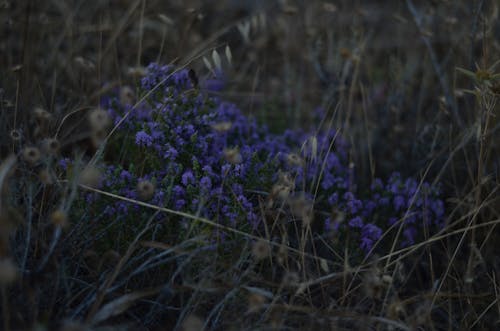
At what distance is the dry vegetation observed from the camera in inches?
71.3

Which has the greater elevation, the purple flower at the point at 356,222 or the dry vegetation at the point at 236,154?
the dry vegetation at the point at 236,154

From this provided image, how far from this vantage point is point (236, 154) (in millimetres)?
1827

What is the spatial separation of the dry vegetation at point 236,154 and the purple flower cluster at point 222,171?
0.11 metres

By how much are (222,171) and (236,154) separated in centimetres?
39

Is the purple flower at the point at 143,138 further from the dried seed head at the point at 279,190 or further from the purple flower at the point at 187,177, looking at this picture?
the dried seed head at the point at 279,190

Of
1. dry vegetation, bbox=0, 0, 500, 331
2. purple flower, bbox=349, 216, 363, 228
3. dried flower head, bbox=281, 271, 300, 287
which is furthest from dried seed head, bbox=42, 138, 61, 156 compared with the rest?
purple flower, bbox=349, 216, 363, 228

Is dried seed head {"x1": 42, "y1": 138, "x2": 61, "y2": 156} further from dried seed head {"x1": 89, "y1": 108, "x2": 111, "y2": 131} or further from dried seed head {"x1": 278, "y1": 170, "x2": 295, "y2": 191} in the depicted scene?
dried seed head {"x1": 278, "y1": 170, "x2": 295, "y2": 191}

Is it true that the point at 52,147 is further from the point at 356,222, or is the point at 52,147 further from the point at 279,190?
the point at 356,222

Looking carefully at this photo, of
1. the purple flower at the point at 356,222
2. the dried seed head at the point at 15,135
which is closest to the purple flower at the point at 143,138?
the dried seed head at the point at 15,135

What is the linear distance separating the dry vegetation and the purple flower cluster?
11cm

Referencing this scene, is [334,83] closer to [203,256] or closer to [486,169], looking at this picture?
[486,169]

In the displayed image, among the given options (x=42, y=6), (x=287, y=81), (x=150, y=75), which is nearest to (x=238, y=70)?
(x=287, y=81)

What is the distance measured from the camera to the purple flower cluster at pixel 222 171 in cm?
213

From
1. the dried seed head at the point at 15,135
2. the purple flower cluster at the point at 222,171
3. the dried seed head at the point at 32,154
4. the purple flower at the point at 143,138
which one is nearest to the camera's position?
the dried seed head at the point at 32,154
